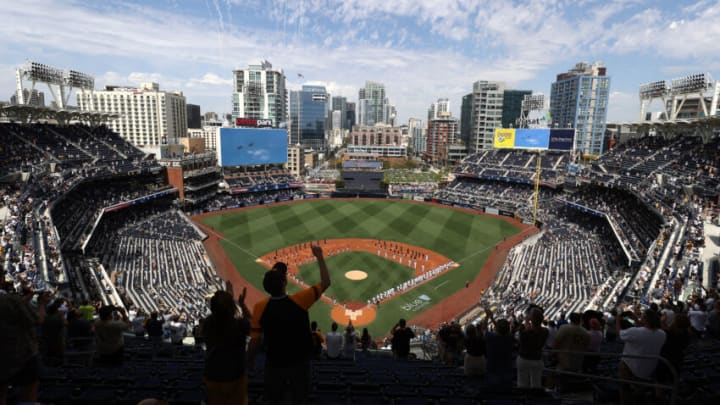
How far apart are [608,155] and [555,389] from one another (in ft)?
172

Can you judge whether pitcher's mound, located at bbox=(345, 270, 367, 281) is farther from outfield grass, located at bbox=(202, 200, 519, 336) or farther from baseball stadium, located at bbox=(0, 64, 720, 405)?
outfield grass, located at bbox=(202, 200, 519, 336)

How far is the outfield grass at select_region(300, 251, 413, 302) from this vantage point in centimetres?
2912

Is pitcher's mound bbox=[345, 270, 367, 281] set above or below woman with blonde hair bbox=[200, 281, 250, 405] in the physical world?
below

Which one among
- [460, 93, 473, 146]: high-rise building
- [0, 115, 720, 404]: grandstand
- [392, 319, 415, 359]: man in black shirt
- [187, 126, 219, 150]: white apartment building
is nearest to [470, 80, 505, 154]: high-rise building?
[460, 93, 473, 146]: high-rise building

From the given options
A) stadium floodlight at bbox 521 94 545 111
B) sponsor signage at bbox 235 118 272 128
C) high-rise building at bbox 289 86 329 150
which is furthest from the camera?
high-rise building at bbox 289 86 329 150

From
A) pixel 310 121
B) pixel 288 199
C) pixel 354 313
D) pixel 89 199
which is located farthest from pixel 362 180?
pixel 310 121

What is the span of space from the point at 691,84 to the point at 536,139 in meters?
22.7

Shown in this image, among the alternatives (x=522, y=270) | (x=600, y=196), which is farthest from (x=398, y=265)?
(x=600, y=196)

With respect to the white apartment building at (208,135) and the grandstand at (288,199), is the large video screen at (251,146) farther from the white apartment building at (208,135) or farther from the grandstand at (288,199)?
the white apartment building at (208,135)

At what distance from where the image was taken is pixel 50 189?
31141 millimetres

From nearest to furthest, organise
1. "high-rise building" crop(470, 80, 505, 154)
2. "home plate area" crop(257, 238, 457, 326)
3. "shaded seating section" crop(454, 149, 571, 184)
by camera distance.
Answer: "home plate area" crop(257, 238, 457, 326)
"shaded seating section" crop(454, 149, 571, 184)
"high-rise building" crop(470, 80, 505, 154)

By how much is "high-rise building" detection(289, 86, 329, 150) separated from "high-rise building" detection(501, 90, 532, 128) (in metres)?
74.3

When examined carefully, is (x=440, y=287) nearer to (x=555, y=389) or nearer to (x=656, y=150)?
(x=555, y=389)

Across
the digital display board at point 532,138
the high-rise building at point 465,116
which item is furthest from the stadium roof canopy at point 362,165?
the high-rise building at point 465,116
